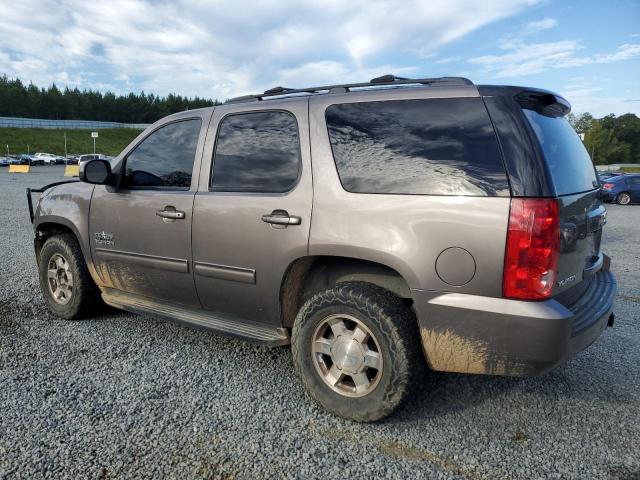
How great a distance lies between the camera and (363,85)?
3029 mm

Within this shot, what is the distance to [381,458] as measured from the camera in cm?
246

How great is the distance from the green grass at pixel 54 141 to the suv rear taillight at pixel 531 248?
78220 millimetres

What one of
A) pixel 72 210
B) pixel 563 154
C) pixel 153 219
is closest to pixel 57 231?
pixel 72 210

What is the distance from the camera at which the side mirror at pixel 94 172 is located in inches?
148

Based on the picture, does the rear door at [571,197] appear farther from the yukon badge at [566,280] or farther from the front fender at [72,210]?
the front fender at [72,210]

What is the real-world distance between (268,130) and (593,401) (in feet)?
9.00

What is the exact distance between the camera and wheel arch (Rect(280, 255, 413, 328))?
2.79 m

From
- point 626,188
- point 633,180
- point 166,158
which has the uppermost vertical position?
point 166,158

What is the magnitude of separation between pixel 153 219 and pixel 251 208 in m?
0.96

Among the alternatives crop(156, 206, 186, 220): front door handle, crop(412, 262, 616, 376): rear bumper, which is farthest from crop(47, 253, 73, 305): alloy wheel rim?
crop(412, 262, 616, 376): rear bumper

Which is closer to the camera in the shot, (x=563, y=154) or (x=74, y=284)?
(x=563, y=154)

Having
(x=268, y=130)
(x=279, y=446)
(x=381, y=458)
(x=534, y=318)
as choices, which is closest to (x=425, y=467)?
(x=381, y=458)

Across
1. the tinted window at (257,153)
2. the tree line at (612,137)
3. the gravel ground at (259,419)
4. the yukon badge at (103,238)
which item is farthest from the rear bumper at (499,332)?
the tree line at (612,137)

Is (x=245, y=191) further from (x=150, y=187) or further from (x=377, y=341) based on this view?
(x=377, y=341)
